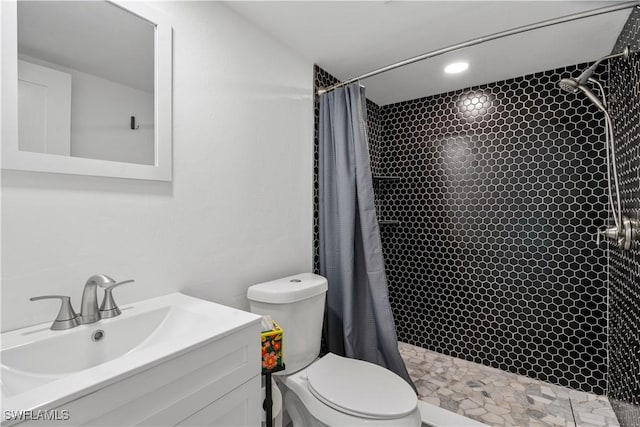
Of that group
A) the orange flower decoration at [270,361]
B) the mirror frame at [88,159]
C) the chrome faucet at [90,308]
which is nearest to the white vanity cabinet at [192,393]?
the orange flower decoration at [270,361]

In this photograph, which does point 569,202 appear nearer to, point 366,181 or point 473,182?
point 473,182

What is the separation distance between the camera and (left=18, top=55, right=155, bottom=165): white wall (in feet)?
3.51

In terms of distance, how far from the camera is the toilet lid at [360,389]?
4.10ft

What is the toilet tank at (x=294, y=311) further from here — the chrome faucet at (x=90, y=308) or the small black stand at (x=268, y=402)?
the chrome faucet at (x=90, y=308)

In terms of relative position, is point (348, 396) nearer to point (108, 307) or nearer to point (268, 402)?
point (268, 402)

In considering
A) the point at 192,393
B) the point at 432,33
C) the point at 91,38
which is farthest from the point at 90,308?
the point at 432,33

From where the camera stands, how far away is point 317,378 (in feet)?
4.77

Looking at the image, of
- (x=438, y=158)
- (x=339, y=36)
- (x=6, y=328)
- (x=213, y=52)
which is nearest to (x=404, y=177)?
(x=438, y=158)

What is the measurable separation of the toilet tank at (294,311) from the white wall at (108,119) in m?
0.78

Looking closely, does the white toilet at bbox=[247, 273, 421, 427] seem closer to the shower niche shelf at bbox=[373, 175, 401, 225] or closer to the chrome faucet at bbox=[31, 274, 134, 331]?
the chrome faucet at bbox=[31, 274, 134, 331]

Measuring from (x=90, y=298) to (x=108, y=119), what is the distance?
624 millimetres

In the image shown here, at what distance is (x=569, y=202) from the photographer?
210cm

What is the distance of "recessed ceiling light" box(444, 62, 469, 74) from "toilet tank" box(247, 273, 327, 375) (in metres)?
1.65

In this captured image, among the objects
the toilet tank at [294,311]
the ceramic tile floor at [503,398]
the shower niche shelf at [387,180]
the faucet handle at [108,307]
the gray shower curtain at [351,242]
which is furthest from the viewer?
the shower niche shelf at [387,180]
